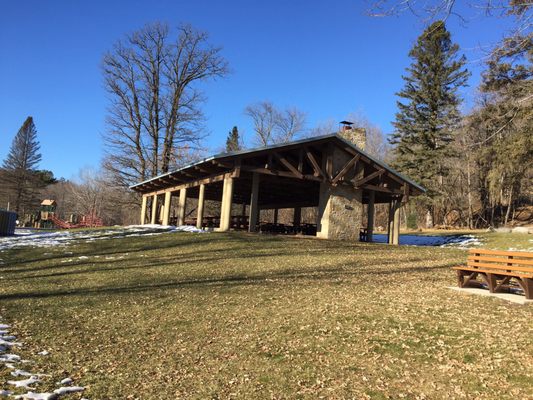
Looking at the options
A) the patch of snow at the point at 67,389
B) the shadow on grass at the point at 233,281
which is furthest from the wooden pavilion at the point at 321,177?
the patch of snow at the point at 67,389

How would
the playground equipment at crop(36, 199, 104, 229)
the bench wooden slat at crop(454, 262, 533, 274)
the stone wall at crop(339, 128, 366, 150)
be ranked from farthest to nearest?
the playground equipment at crop(36, 199, 104, 229) < the stone wall at crop(339, 128, 366, 150) < the bench wooden slat at crop(454, 262, 533, 274)

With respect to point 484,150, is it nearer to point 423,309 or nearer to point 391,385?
point 423,309

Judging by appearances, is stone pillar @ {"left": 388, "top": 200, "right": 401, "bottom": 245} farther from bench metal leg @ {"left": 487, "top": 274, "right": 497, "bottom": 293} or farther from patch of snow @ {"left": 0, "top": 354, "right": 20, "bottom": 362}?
patch of snow @ {"left": 0, "top": 354, "right": 20, "bottom": 362}

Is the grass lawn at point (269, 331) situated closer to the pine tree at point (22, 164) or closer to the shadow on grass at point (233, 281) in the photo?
the shadow on grass at point (233, 281)

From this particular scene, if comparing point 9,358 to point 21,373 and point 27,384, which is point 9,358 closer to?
point 21,373

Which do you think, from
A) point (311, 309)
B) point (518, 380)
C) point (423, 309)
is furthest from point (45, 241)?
point (518, 380)

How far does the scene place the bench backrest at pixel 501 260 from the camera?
7.85m

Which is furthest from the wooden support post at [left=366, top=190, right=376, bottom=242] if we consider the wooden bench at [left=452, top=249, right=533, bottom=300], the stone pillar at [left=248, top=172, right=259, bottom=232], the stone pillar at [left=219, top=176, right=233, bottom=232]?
the wooden bench at [left=452, top=249, right=533, bottom=300]

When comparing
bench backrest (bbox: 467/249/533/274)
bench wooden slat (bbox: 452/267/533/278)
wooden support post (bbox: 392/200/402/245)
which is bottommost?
bench wooden slat (bbox: 452/267/533/278)

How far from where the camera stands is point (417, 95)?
37.1 meters

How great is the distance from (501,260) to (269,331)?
16.2 feet

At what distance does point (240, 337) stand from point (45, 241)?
1586 cm

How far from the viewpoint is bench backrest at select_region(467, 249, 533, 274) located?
7.85 m

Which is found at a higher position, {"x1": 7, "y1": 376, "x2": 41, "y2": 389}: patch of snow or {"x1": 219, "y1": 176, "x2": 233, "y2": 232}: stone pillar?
{"x1": 219, "y1": 176, "x2": 233, "y2": 232}: stone pillar
